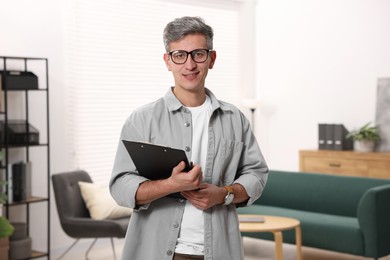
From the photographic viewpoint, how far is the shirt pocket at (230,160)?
226 centimetres

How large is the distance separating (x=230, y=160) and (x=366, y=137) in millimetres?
5554

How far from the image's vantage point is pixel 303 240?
583 centimetres

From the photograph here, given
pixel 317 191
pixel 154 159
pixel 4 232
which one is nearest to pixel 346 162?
pixel 317 191

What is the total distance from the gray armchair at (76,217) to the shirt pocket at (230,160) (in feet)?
10.9

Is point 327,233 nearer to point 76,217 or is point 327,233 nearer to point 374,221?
point 374,221

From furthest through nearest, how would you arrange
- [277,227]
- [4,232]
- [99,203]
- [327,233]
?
[99,203], [327,233], [277,227], [4,232]

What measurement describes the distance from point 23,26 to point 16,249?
2.09 meters

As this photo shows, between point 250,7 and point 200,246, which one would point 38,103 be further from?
point 200,246

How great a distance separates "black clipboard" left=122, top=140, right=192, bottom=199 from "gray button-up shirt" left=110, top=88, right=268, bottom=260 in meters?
0.04

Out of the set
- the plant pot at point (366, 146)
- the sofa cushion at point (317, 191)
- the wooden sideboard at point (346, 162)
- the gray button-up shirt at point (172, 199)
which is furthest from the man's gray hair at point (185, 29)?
the plant pot at point (366, 146)

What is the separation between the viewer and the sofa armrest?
534 cm

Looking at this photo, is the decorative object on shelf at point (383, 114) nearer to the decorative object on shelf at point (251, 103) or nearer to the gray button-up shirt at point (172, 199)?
the decorative object on shelf at point (251, 103)

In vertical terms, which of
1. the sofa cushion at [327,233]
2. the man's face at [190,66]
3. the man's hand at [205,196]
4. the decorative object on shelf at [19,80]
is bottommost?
the sofa cushion at [327,233]

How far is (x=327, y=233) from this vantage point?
221 inches
